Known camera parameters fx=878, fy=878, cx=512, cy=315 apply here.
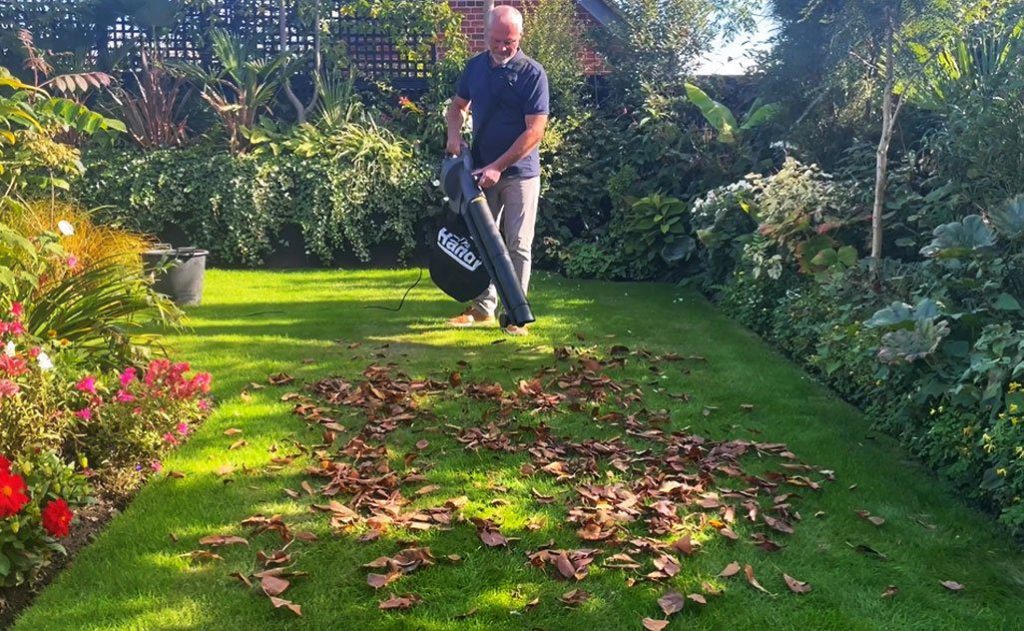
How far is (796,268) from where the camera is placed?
21.6ft

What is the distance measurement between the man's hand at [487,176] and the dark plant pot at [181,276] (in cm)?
260

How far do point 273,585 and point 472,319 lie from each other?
13.2 feet

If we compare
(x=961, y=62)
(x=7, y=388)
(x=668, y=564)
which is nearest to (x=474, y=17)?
(x=961, y=62)

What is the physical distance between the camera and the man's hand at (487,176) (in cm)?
595

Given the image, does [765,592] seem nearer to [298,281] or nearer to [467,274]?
[467,274]

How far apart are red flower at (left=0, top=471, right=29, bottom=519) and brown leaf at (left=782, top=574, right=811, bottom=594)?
238 centimetres

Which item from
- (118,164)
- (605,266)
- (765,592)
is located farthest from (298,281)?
(765,592)

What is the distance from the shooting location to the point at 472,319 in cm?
664

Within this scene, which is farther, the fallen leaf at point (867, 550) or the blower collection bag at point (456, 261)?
the blower collection bag at point (456, 261)

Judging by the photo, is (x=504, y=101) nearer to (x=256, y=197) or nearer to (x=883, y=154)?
(x=883, y=154)

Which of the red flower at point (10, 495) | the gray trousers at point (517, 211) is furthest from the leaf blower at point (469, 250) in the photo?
the red flower at point (10, 495)

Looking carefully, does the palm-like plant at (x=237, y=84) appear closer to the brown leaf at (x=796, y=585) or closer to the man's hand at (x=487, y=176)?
the man's hand at (x=487, y=176)

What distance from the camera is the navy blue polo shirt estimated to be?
236 inches

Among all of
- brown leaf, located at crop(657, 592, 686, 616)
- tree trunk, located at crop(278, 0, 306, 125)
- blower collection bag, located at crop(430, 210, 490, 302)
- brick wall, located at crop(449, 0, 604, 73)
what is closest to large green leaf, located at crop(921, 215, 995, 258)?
brown leaf, located at crop(657, 592, 686, 616)
